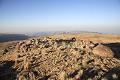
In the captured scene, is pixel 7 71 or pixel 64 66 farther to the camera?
pixel 7 71

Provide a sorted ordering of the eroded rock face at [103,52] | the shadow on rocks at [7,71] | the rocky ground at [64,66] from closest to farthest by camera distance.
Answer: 1. the rocky ground at [64,66]
2. the shadow on rocks at [7,71]
3. the eroded rock face at [103,52]

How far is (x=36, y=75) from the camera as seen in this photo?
36.0 feet

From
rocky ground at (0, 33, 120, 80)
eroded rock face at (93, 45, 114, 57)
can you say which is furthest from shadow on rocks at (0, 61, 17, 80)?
eroded rock face at (93, 45, 114, 57)

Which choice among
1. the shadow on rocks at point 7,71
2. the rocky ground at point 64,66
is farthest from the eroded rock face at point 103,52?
the shadow on rocks at point 7,71

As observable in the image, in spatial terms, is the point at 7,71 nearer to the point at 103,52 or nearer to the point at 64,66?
the point at 64,66

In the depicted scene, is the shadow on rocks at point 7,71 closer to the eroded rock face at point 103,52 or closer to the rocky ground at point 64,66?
the rocky ground at point 64,66

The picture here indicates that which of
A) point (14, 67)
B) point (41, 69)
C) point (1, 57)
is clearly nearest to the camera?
point (41, 69)

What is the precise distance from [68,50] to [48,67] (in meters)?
4.31

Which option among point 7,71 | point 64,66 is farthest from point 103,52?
point 7,71

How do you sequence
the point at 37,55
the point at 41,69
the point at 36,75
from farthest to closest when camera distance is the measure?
the point at 37,55
the point at 41,69
the point at 36,75

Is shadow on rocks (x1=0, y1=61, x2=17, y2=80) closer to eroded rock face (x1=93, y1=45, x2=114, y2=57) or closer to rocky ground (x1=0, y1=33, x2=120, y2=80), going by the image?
rocky ground (x1=0, y1=33, x2=120, y2=80)

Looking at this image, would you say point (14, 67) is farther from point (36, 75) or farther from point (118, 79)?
point (118, 79)

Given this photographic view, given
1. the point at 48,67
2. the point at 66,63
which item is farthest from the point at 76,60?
the point at 48,67

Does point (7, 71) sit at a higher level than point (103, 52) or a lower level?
lower
